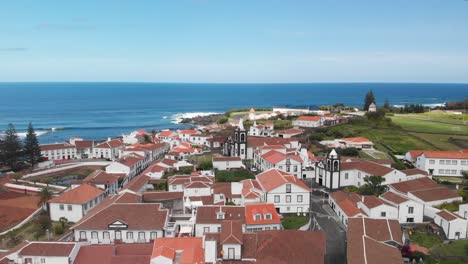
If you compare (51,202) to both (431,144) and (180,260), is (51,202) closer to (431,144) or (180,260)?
(180,260)

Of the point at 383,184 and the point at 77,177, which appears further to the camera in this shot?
the point at 77,177

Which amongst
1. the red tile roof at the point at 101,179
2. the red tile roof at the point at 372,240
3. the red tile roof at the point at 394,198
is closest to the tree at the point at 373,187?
the red tile roof at the point at 394,198

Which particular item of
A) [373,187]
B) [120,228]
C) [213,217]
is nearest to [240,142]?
[373,187]

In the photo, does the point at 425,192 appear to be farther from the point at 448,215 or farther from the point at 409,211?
the point at 448,215

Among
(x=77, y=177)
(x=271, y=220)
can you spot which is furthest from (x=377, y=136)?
(x=77, y=177)

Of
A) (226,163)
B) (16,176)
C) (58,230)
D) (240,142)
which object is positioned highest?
(240,142)

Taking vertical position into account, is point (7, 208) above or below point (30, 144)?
below
